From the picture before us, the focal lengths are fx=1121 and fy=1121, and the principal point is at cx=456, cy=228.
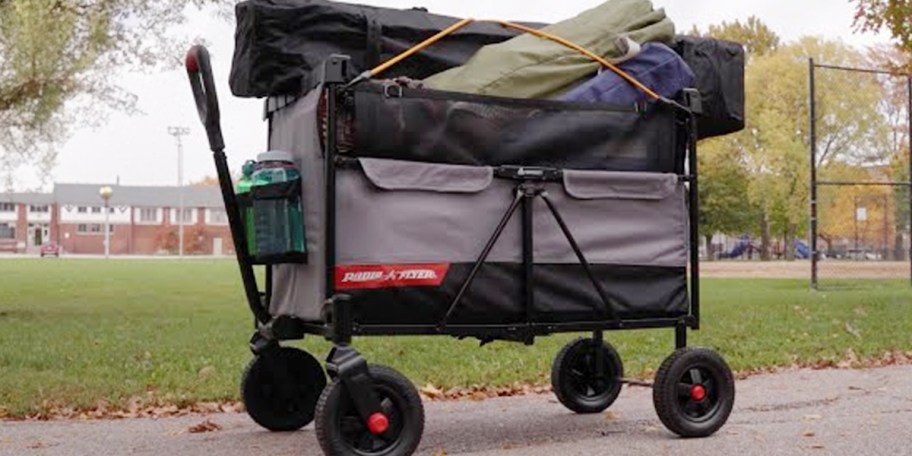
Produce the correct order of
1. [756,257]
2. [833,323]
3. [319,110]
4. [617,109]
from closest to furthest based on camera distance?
[319,110], [617,109], [833,323], [756,257]

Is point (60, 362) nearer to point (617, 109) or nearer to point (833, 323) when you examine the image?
point (617, 109)

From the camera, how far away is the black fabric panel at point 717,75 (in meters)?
5.87

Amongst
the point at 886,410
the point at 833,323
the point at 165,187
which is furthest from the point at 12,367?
the point at 165,187

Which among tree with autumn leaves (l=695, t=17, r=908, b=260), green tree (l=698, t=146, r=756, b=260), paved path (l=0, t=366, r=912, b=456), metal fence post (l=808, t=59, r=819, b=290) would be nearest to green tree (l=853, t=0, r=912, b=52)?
metal fence post (l=808, t=59, r=819, b=290)

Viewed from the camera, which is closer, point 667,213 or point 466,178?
point 466,178

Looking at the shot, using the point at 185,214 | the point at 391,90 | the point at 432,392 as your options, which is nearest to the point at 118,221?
the point at 185,214

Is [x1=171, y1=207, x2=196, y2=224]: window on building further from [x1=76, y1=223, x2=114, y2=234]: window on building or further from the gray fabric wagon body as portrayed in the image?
the gray fabric wagon body

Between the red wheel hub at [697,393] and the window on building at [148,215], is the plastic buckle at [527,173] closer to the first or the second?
the red wheel hub at [697,393]

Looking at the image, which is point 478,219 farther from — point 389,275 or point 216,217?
point 216,217

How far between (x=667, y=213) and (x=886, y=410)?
204 cm

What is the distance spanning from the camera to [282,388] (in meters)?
5.81

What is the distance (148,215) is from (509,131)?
348ft

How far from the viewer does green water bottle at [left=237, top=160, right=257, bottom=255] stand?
510 centimetres

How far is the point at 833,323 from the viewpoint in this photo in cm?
1275
